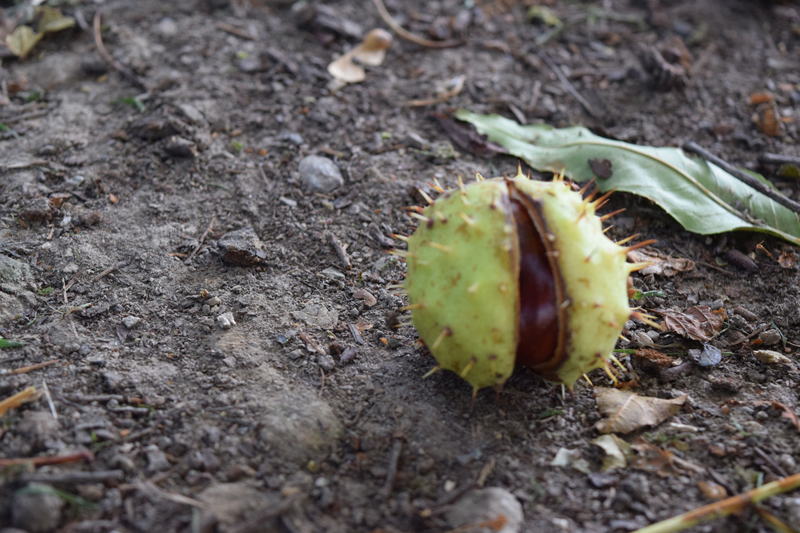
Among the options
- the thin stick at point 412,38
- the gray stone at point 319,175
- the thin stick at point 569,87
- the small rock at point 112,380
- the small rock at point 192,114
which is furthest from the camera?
the thin stick at point 412,38

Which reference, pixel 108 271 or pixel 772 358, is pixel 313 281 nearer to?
pixel 108 271

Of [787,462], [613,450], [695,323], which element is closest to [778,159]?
[695,323]

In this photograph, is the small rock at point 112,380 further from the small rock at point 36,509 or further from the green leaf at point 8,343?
the small rock at point 36,509

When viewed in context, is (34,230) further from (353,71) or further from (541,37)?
(541,37)

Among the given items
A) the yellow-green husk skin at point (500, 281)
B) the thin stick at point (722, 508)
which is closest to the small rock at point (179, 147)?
the yellow-green husk skin at point (500, 281)

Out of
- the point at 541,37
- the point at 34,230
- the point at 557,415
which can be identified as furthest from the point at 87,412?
the point at 541,37

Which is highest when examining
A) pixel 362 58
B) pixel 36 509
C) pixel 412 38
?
pixel 412 38
